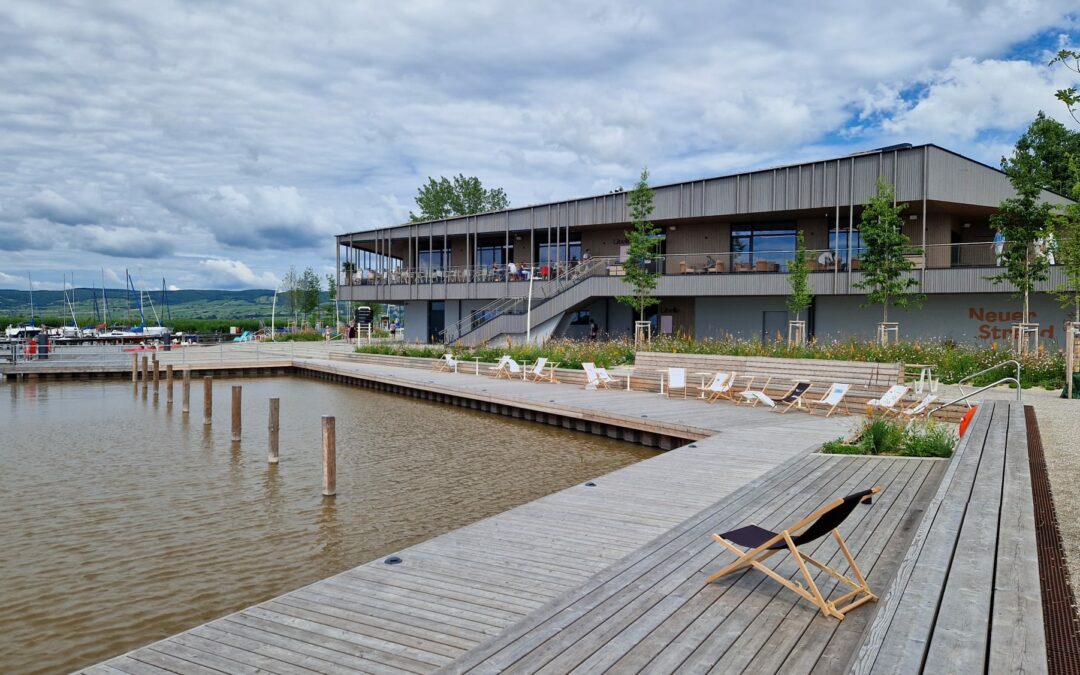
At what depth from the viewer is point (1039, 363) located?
1811cm

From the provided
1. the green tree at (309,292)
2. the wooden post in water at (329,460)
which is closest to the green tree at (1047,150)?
the wooden post in water at (329,460)

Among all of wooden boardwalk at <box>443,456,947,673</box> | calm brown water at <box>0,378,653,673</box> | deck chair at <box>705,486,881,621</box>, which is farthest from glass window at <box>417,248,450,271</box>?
deck chair at <box>705,486,881,621</box>

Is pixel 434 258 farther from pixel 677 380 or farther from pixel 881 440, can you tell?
pixel 881 440

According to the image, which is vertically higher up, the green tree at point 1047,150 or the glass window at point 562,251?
the green tree at point 1047,150

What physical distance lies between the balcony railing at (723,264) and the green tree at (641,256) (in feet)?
2.92

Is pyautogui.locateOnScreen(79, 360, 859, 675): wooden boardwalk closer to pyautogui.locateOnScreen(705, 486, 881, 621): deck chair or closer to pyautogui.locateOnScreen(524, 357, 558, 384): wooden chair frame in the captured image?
pyautogui.locateOnScreen(705, 486, 881, 621): deck chair

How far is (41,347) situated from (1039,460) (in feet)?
127

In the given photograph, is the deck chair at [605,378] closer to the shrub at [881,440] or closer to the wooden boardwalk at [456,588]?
the wooden boardwalk at [456,588]

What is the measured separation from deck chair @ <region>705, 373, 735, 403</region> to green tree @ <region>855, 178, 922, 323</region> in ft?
28.5

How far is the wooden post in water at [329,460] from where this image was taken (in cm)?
1089

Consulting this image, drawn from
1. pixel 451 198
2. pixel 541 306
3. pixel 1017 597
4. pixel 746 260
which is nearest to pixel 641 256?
pixel 746 260

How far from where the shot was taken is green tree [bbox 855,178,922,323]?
22938 millimetres

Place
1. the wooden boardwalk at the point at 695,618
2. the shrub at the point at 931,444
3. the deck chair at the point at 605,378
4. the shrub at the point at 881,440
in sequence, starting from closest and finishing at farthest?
the wooden boardwalk at the point at 695,618 → the shrub at the point at 931,444 → the shrub at the point at 881,440 → the deck chair at the point at 605,378

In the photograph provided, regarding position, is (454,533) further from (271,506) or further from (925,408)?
(925,408)
